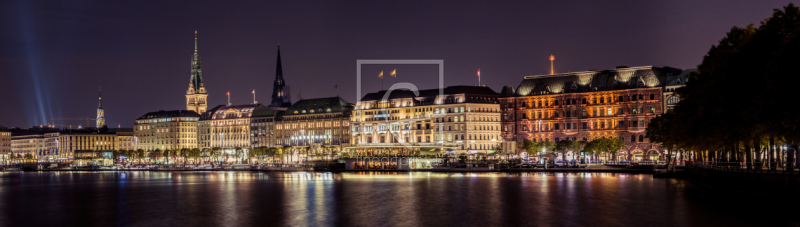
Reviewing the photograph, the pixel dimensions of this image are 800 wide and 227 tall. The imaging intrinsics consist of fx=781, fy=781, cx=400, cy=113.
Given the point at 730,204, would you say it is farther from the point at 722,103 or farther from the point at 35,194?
the point at 35,194

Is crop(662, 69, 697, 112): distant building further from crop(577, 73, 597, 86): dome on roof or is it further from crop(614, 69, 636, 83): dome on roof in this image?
crop(577, 73, 597, 86): dome on roof

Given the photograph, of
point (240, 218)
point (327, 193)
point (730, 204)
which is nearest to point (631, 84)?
point (327, 193)

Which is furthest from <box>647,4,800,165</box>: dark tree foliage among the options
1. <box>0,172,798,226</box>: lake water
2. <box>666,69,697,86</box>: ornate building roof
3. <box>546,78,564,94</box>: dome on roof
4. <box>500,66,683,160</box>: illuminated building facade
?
<box>546,78,564,94</box>: dome on roof

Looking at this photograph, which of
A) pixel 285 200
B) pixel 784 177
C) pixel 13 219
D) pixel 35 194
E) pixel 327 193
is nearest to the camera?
pixel 784 177

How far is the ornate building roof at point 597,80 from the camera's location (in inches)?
6609

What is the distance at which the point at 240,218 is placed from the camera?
60.9 metres

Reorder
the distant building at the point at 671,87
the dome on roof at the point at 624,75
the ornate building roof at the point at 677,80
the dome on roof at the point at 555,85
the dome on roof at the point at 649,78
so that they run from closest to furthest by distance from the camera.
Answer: the ornate building roof at the point at 677,80 < the distant building at the point at 671,87 < the dome on roof at the point at 649,78 < the dome on roof at the point at 624,75 < the dome on roof at the point at 555,85

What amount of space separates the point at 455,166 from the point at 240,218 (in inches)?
4393

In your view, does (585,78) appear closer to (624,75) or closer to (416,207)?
(624,75)

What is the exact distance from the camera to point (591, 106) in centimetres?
17650

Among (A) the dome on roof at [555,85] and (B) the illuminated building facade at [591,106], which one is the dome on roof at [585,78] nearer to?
(B) the illuminated building facade at [591,106]

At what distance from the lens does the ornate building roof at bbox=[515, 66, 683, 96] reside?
168 meters

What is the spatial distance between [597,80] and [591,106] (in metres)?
6.46

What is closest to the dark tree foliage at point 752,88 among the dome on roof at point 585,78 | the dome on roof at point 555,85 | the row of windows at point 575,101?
the row of windows at point 575,101
